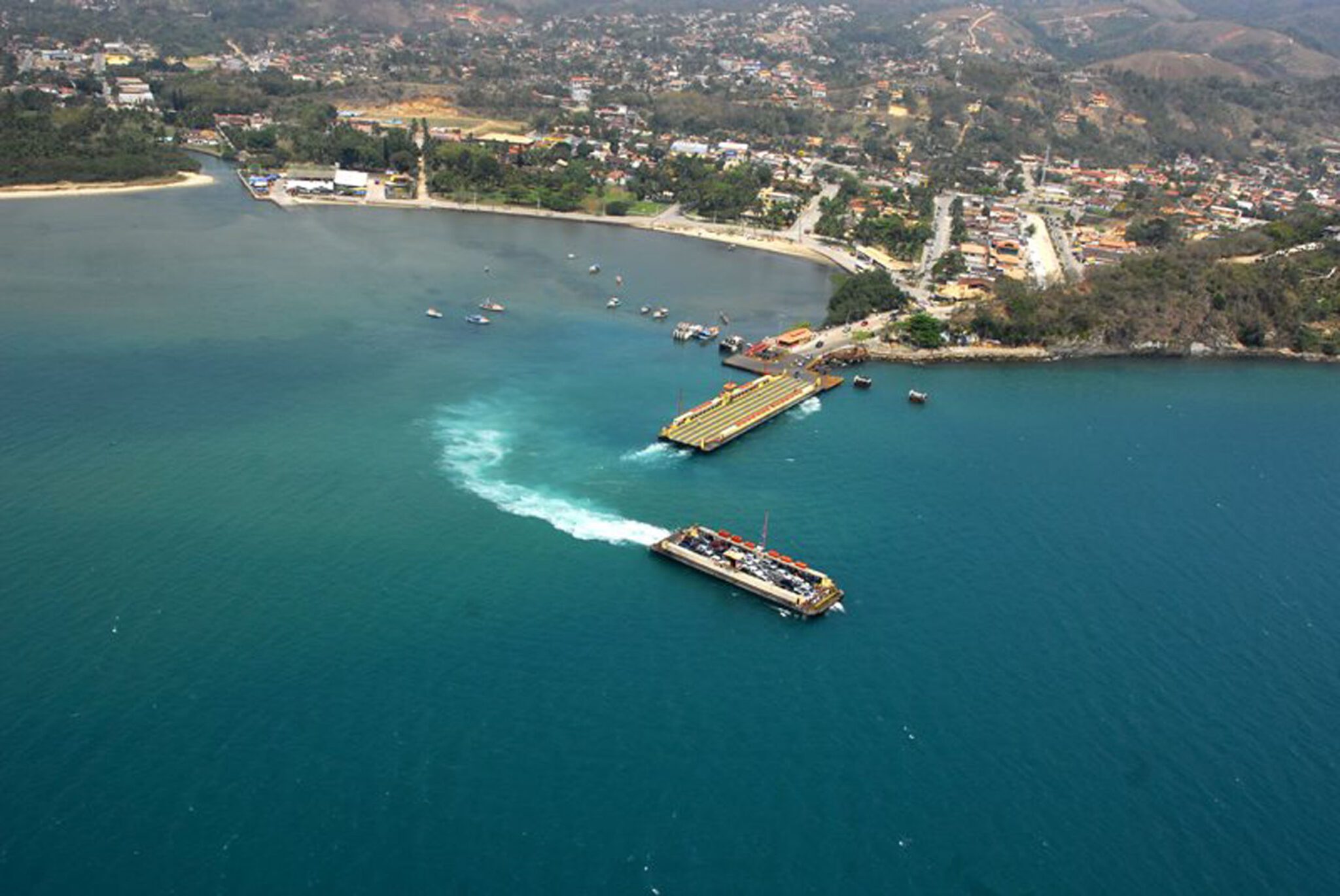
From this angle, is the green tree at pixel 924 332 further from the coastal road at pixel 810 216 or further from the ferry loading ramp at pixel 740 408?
the coastal road at pixel 810 216

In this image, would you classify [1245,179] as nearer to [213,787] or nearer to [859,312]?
[859,312]

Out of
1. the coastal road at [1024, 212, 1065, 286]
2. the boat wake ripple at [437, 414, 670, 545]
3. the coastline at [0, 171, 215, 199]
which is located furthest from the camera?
the coastline at [0, 171, 215, 199]

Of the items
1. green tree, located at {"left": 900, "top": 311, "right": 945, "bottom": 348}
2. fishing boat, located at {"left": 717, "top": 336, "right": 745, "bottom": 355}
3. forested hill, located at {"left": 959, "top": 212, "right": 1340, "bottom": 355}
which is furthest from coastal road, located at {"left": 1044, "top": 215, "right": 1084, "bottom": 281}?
fishing boat, located at {"left": 717, "top": 336, "right": 745, "bottom": 355}

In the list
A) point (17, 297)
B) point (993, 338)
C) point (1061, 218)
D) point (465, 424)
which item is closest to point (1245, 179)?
point (1061, 218)

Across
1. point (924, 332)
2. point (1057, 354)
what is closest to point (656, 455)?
point (924, 332)

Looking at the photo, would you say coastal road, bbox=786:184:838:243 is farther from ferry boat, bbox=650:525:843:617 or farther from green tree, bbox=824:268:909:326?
ferry boat, bbox=650:525:843:617

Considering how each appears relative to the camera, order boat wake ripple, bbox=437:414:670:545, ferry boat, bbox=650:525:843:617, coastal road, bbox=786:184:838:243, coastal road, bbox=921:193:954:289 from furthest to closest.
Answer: coastal road, bbox=786:184:838:243
coastal road, bbox=921:193:954:289
boat wake ripple, bbox=437:414:670:545
ferry boat, bbox=650:525:843:617

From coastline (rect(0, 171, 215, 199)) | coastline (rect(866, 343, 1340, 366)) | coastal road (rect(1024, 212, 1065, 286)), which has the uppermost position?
coastal road (rect(1024, 212, 1065, 286))
